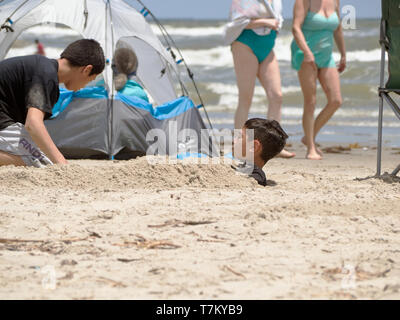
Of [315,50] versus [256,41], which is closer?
[256,41]

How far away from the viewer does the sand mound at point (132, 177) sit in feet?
13.7

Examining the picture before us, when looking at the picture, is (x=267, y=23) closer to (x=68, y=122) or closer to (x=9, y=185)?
(x=68, y=122)

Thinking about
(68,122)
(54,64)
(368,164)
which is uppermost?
(54,64)

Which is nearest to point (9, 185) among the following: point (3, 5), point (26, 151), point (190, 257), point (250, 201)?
point (26, 151)

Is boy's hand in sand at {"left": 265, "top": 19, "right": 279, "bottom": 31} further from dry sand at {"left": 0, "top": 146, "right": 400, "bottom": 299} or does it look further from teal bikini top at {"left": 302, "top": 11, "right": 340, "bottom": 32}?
dry sand at {"left": 0, "top": 146, "right": 400, "bottom": 299}

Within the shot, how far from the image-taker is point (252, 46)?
20.4 feet

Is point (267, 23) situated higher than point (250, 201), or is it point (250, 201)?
point (267, 23)

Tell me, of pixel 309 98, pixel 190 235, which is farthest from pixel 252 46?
pixel 190 235

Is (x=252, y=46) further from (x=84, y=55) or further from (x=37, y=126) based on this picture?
(x=37, y=126)

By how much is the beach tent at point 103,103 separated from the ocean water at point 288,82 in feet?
8.61

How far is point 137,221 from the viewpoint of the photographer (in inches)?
128

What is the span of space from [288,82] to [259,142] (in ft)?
45.2

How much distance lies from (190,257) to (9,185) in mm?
1840

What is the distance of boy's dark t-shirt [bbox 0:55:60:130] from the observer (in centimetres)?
434
